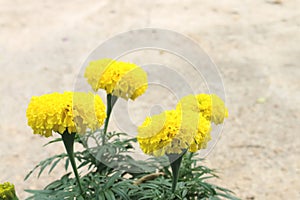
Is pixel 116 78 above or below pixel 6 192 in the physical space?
above

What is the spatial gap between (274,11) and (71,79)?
195 cm

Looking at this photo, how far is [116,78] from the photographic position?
1382 millimetres

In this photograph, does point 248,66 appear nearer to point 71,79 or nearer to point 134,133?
point 71,79

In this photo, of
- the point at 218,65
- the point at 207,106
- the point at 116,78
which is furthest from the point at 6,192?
the point at 218,65

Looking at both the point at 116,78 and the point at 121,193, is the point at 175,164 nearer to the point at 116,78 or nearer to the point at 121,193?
the point at 121,193

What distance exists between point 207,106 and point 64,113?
0.37 m

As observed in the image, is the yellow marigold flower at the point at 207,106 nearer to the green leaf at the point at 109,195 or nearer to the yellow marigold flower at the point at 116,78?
the yellow marigold flower at the point at 116,78

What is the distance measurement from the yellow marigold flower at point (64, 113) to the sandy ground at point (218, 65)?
4.76 feet

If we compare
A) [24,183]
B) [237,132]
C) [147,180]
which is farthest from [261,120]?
[147,180]

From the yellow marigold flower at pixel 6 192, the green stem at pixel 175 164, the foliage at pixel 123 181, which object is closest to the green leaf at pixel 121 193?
the foliage at pixel 123 181

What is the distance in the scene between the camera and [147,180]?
1473 mm

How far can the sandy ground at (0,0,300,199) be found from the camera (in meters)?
2.71

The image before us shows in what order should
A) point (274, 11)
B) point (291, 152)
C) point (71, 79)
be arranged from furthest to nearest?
point (274, 11) → point (71, 79) → point (291, 152)

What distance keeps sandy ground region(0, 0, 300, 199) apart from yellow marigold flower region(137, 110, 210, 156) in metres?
1.39
